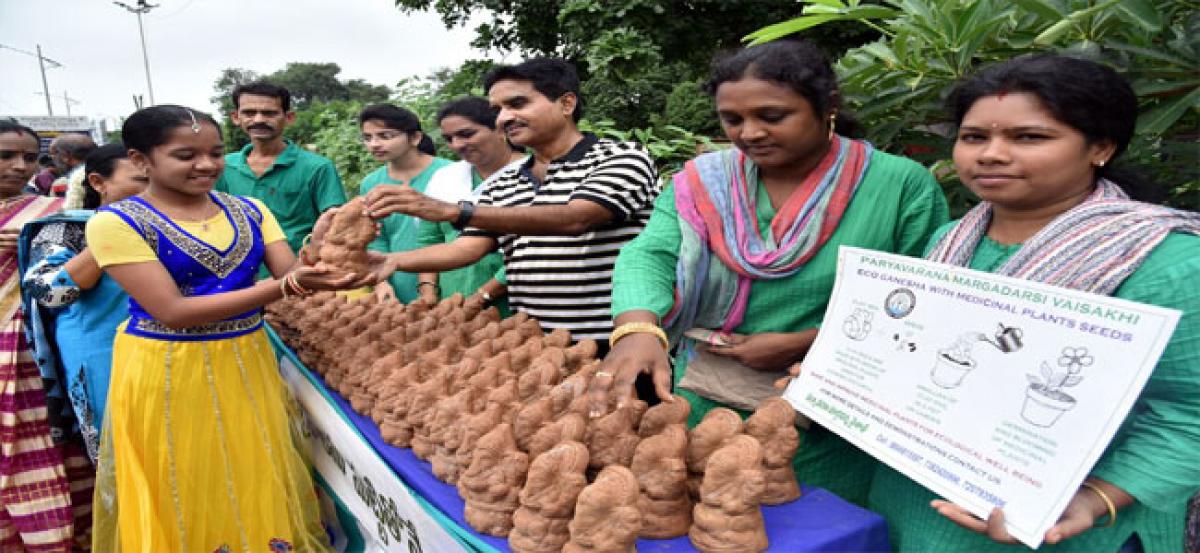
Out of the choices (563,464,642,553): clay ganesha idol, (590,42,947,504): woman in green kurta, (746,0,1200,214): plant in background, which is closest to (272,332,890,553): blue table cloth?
(563,464,642,553): clay ganesha idol

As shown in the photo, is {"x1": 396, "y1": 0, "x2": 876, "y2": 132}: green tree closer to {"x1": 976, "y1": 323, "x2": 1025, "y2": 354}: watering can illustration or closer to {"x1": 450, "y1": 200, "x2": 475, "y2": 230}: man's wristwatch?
{"x1": 450, "y1": 200, "x2": 475, "y2": 230}: man's wristwatch

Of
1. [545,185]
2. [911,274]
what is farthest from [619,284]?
[545,185]

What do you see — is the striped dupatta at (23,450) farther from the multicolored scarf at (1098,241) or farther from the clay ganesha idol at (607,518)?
the multicolored scarf at (1098,241)

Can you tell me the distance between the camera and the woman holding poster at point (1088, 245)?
102 cm

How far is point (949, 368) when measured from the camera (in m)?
1.10

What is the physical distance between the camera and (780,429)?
1.37m

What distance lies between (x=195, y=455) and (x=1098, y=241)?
256cm

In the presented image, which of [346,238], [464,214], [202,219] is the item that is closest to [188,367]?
[202,219]

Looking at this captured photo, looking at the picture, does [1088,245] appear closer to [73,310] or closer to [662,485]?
[662,485]

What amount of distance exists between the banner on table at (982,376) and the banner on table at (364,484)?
945 millimetres

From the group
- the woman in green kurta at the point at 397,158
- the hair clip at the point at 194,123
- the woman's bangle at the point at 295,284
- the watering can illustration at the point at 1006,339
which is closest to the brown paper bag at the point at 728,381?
the watering can illustration at the point at 1006,339

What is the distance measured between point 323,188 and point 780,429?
11.7 feet

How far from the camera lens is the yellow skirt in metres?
2.22

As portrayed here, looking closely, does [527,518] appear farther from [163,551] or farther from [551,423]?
[163,551]
